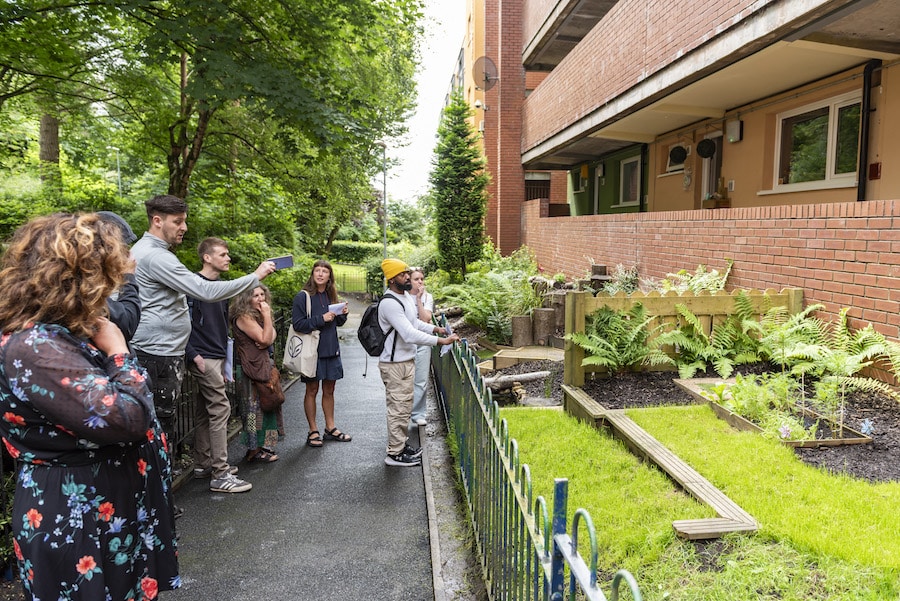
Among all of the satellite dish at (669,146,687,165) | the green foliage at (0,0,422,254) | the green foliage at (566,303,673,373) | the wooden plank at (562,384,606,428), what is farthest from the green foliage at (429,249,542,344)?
the satellite dish at (669,146,687,165)

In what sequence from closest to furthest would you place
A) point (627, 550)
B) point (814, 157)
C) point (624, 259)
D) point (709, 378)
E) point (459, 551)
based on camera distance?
point (627, 550)
point (459, 551)
point (709, 378)
point (814, 157)
point (624, 259)

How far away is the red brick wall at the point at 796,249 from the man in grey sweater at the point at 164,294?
4.96 metres

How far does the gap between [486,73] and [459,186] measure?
4.06m

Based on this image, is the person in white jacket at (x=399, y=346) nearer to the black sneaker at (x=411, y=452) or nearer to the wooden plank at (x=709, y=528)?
A: the black sneaker at (x=411, y=452)

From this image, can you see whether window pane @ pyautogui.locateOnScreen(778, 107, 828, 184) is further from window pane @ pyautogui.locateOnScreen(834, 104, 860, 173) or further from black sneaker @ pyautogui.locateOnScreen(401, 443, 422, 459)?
black sneaker @ pyautogui.locateOnScreen(401, 443, 422, 459)

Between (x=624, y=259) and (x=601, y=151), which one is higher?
(x=601, y=151)

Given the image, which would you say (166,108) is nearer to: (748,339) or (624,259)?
(624,259)

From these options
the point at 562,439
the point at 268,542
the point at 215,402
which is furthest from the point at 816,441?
the point at 215,402

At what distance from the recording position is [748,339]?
6.08 metres

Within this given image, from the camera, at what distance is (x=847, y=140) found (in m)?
8.50

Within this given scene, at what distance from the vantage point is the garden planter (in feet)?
13.9

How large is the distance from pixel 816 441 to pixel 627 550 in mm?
1847

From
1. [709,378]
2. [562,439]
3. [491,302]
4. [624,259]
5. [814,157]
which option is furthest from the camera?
[624,259]

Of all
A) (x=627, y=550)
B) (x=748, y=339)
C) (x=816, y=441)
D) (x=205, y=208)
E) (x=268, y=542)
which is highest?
(x=205, y=208)
